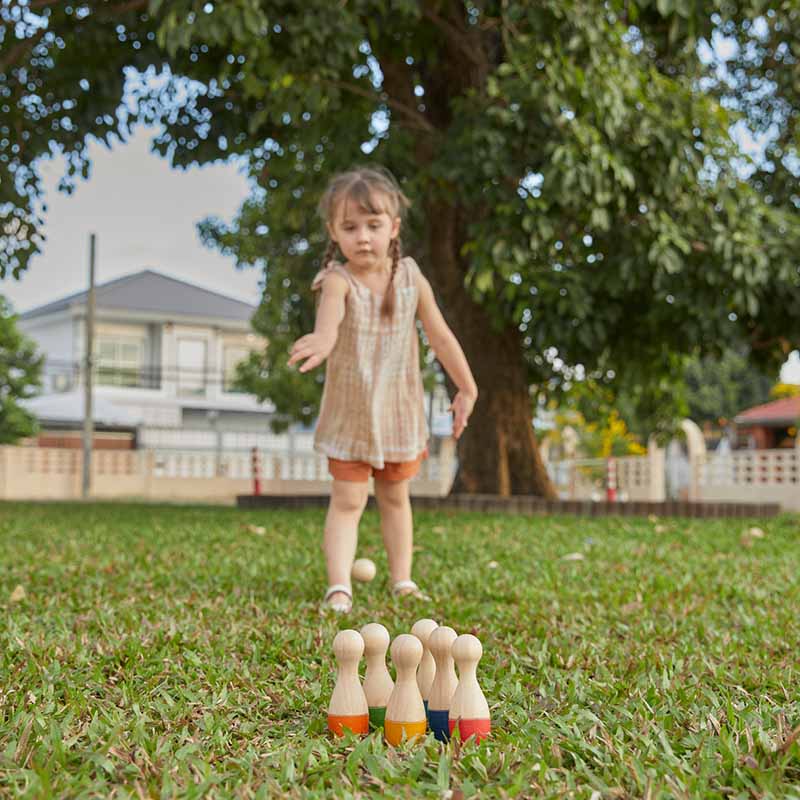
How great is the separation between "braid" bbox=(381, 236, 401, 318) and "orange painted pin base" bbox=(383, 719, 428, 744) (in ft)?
7.31

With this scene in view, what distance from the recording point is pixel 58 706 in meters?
2.23

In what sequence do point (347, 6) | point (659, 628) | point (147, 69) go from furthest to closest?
point (147, 69) → point (347, 6) → point (659, 628)

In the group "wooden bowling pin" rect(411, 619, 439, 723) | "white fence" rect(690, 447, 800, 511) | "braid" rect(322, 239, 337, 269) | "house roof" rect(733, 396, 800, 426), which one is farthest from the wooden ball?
"house roof" rect(733, 396, 800, 426)

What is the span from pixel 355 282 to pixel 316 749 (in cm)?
235

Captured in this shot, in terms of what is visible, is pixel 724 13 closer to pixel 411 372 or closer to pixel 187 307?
pixel 411 372

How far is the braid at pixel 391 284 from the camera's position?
3.96 metres

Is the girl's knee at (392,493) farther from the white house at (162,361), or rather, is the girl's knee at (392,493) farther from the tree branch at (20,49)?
the white house at (162,361)

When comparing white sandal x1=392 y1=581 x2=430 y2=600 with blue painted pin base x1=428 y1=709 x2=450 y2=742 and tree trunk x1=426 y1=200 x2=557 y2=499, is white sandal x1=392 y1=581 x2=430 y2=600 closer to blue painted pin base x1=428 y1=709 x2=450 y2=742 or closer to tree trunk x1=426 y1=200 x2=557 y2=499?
blue painted pin base x1=428 y1=709 x2=450 y2=742

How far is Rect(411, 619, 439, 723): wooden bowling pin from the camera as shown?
6.81 feet

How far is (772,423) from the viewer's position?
1377 inches

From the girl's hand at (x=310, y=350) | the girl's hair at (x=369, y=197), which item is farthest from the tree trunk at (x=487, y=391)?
the girl's hand at (x=310, y=350)

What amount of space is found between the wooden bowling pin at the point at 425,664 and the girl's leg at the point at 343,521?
1759 mm

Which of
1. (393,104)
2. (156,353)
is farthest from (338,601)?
(156,353)

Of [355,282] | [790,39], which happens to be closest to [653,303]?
[790,39]
